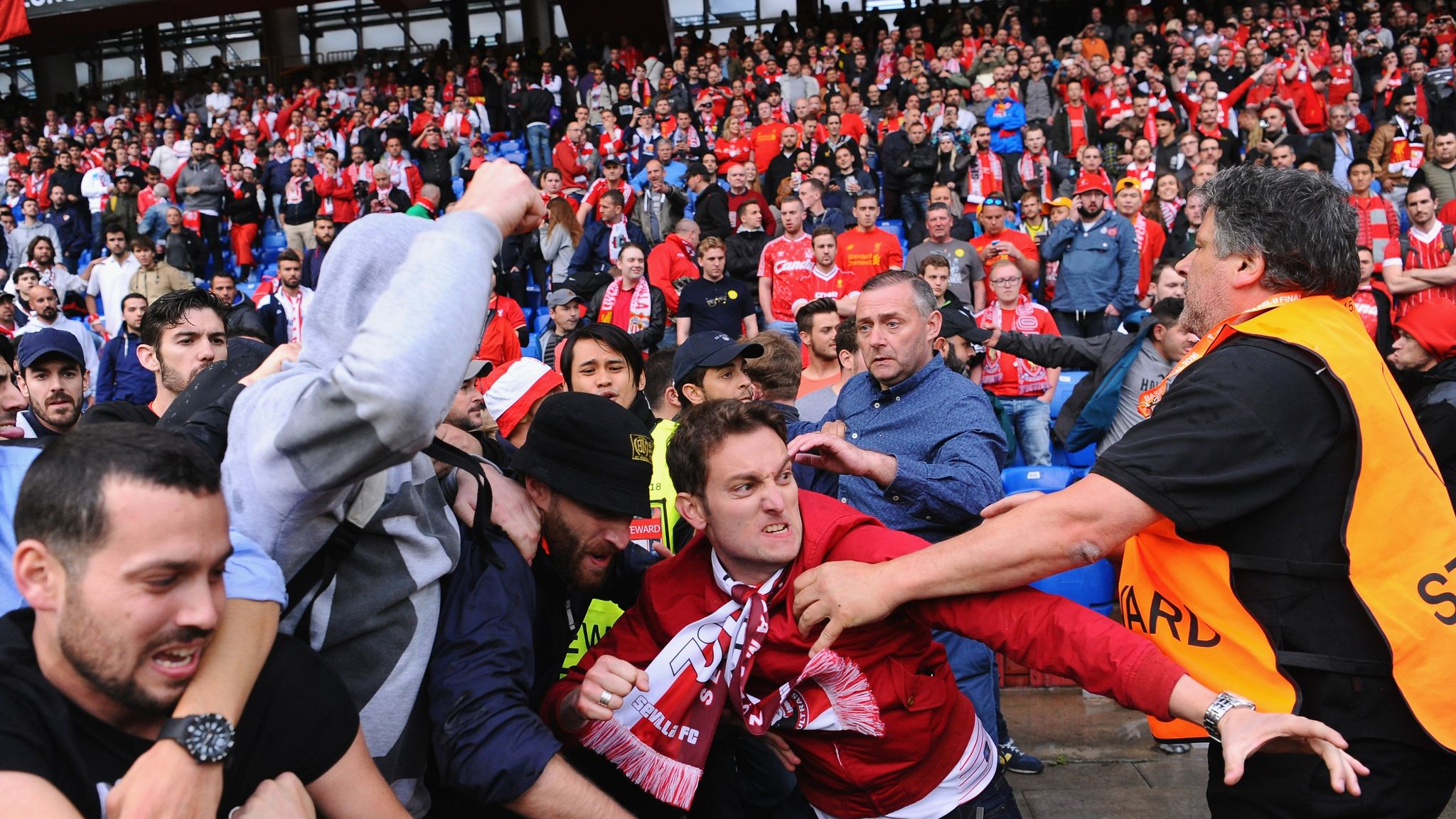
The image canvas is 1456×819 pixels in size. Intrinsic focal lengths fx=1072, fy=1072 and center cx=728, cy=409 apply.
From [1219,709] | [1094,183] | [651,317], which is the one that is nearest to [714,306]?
[651,317]

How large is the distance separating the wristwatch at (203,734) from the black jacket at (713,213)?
35.9 ft

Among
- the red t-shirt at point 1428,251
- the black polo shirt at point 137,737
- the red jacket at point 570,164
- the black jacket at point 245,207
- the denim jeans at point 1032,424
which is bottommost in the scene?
the denim jeans at point 1032,424

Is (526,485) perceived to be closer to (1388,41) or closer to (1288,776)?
(1288,776)

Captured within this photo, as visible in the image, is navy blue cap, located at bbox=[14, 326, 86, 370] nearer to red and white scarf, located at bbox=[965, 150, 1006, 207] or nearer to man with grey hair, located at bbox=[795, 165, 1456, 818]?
man with grey hair, located at bbox=[795, 165, 1456, 818]

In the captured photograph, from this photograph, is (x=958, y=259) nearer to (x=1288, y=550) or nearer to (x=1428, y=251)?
(x=1428, y=251)

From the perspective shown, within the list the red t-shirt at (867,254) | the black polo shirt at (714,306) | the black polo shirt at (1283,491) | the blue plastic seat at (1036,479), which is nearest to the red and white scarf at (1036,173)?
the red t-shirt at (867,254)

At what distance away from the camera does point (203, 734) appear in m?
1.50

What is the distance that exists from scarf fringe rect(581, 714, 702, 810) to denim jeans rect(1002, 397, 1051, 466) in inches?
230

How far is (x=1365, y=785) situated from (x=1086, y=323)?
8301 millimetres

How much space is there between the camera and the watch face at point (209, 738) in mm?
1491

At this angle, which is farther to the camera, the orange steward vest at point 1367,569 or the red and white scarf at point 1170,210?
the red and white scarf at point 1170,210

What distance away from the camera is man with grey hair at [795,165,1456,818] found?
1980 millimetres

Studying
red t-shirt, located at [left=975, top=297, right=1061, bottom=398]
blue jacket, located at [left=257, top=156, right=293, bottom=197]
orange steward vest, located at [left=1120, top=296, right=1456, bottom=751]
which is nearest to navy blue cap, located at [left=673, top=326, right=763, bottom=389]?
orange steward vest, located at [left=1120, top=296, right=1456, bottom=751]

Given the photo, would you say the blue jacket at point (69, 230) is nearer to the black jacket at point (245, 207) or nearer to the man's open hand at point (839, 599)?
the black jacket at point (245, 207)
